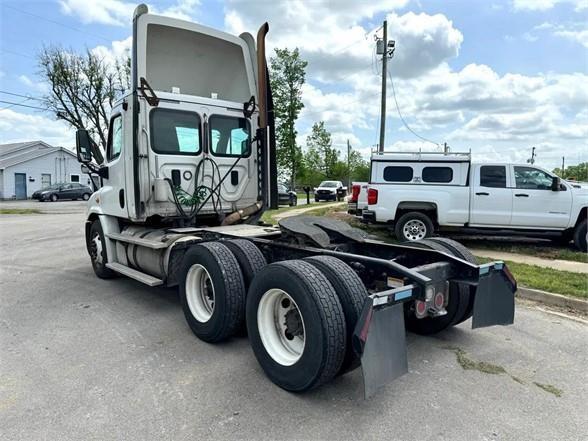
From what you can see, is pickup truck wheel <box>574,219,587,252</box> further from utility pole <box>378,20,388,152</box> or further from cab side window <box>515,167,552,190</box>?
utility pole <box>378,20,388,152</box>

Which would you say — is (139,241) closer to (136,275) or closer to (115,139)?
(136,275)

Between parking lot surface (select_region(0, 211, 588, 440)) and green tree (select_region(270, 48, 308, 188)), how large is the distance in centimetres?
2584

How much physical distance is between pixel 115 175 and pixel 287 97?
24991mm

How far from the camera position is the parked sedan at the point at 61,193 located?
3494cm

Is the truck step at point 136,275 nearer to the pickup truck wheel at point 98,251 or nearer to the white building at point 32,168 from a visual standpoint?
the pickup truck wheel at point 98,251

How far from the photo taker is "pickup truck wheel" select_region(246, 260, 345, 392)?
2920 millimetres

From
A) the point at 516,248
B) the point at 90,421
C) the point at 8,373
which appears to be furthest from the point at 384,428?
the point at 516,248

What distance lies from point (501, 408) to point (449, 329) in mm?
1567

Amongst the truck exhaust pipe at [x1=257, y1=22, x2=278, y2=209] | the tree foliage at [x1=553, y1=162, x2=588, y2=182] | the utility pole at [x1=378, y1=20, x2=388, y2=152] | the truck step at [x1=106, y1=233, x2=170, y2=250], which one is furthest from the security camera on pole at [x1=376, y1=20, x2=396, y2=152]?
the tree foliage at [x1=553, y1=162, x2=588, y2=182]

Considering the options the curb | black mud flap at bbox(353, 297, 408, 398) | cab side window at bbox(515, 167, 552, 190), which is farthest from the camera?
cab side window at bbox(515, 167, 552, 190)

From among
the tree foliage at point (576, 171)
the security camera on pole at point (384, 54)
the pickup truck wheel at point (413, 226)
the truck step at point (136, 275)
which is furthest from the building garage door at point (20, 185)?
the tree foliage at point (576, 171)

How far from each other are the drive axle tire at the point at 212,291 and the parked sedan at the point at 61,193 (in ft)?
111

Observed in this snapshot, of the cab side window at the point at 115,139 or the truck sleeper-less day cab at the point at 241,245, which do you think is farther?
the cab side window at the point at 115,139

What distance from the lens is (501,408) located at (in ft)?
9.86
